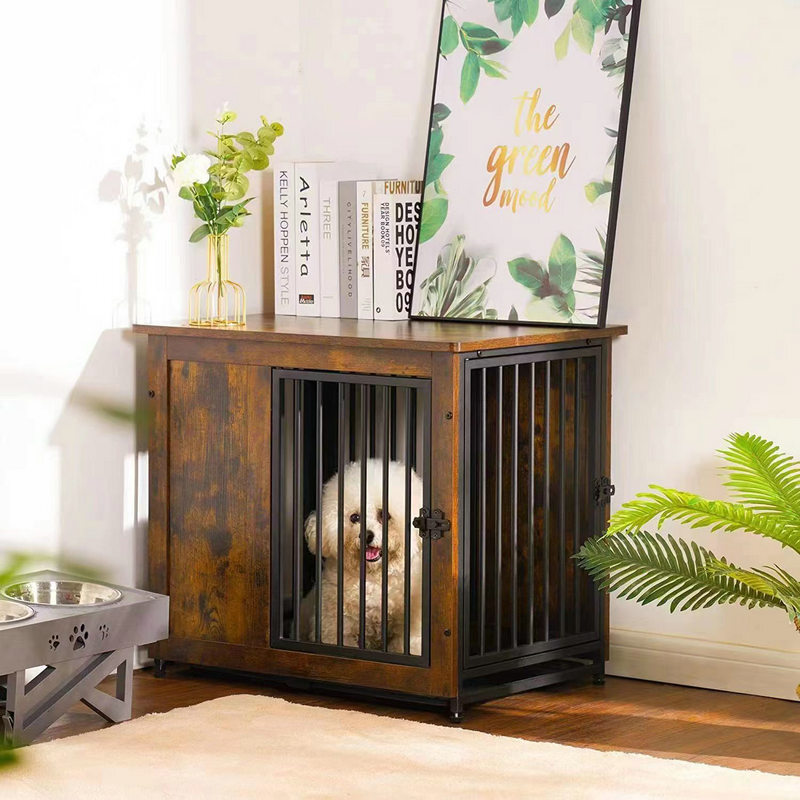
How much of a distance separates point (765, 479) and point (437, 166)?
3.25 ft

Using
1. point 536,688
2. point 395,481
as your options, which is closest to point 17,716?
point 395,481

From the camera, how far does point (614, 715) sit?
2.70 m

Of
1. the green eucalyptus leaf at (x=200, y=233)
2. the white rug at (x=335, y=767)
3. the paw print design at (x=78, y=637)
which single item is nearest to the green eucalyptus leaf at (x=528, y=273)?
the green eucalyptus leaf at (x=200, y=233)

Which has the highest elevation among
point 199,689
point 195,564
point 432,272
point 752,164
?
point 752,164

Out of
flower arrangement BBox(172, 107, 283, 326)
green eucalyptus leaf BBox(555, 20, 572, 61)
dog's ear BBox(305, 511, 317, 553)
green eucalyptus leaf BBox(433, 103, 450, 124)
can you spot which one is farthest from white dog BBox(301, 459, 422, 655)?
green eucalyptus leaf BBox(555, 20, 572, 61)

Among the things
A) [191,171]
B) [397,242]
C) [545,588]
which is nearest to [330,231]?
[397,242]

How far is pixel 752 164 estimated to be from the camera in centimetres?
280

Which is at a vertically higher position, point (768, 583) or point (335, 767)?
point (768, 583)

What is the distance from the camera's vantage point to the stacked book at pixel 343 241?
3082 mm

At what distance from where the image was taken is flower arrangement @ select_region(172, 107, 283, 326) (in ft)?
9.52

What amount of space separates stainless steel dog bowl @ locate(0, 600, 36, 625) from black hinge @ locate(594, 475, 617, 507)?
1154 mm

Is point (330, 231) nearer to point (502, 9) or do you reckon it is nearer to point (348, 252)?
point (348, 252)

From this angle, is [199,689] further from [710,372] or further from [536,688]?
[710,372]

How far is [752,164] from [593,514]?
78cm
